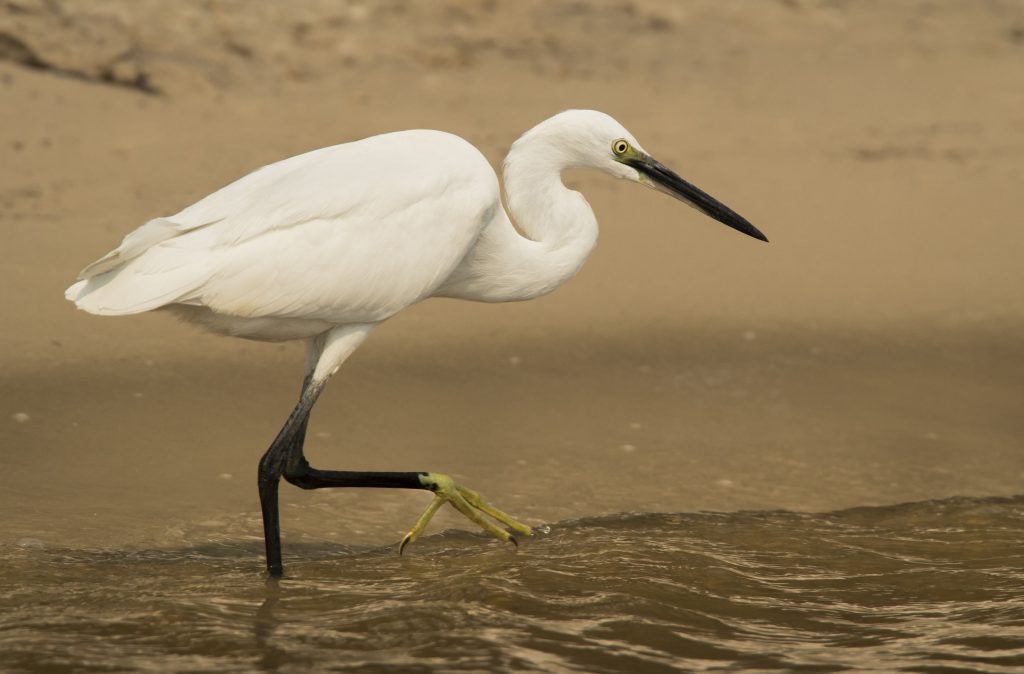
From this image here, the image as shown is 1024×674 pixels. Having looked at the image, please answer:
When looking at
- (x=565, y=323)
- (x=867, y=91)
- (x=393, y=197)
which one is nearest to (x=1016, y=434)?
(x=565, y=323)

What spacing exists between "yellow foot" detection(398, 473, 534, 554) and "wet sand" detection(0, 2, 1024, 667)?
0.28 metres


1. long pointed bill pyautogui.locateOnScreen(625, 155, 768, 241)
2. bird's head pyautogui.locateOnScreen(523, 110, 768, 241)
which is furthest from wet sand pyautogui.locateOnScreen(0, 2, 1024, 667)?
bird's head pyautogui.locateOnScreen(523, 110, 768, 241)

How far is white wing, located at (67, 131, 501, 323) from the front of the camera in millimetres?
4895

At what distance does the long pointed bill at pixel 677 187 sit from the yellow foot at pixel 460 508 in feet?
4.30

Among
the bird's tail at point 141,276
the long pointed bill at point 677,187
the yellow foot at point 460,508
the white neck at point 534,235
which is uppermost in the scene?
the long pointed bill at point 677,187

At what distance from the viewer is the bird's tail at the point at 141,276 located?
189 inches

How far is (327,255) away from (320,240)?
0.19 ft

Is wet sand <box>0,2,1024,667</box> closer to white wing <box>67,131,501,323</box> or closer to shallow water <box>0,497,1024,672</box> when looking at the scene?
shallow water <box>0,497,1024,672</box>

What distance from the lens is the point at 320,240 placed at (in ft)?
16.5

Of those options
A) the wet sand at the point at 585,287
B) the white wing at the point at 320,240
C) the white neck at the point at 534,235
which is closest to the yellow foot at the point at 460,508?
the wet sand at the point at 585,287

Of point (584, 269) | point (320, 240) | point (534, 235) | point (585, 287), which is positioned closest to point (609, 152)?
point (534, 235)

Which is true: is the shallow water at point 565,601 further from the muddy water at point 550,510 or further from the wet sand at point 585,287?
the wet sand at point 585,287

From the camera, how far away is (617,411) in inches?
259

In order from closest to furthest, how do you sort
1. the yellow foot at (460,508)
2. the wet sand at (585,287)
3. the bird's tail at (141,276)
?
the bird's tail at (141,276) < the yellow foot at (460,508) < the wet sand at (585,287)
